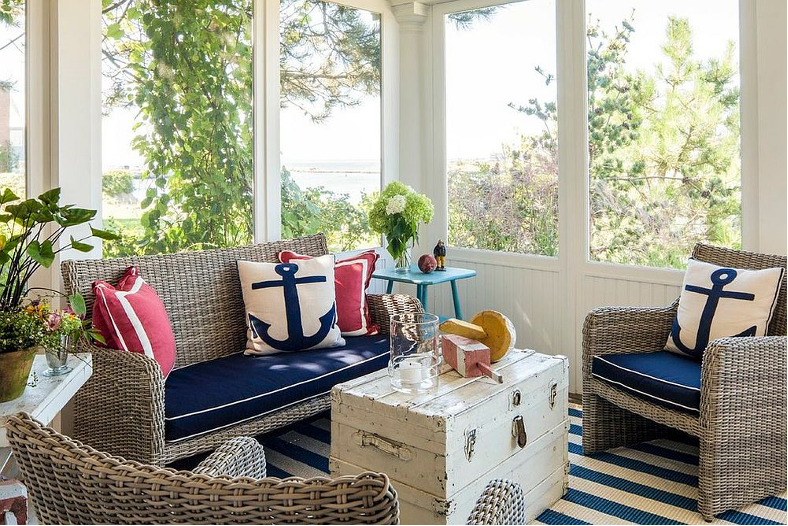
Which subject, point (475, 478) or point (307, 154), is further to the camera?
point (307, 154)

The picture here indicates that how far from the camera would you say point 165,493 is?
1.11 m

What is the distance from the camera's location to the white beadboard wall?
12.4 feet

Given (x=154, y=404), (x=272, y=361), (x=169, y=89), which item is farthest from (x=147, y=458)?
(x=169, y=89)

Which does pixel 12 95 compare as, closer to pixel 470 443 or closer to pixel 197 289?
pixel 197 289

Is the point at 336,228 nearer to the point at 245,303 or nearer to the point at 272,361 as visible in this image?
the point at 245,303

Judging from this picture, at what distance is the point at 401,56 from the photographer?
15.6 ft

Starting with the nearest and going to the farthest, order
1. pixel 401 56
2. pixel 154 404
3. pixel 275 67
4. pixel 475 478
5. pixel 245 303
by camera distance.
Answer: pixel 475 478, pixel 154 404, pixel 245 303, pixel 275 67, pixel 401 56

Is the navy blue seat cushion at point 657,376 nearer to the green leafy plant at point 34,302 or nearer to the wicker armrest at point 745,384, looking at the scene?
the wicker armrest at point 745,384

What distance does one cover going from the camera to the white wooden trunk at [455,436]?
223 centimetres

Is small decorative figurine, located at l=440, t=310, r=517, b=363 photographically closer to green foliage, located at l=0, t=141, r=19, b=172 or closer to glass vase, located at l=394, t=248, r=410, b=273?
glass vase, located at l=394, t=248, r=410, b=273

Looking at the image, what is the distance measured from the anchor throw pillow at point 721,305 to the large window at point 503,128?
1155mm

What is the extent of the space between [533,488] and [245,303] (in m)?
1.61

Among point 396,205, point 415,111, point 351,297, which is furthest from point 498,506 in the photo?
point 415,111

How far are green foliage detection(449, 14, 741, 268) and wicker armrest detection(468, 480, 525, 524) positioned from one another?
7.76ft
